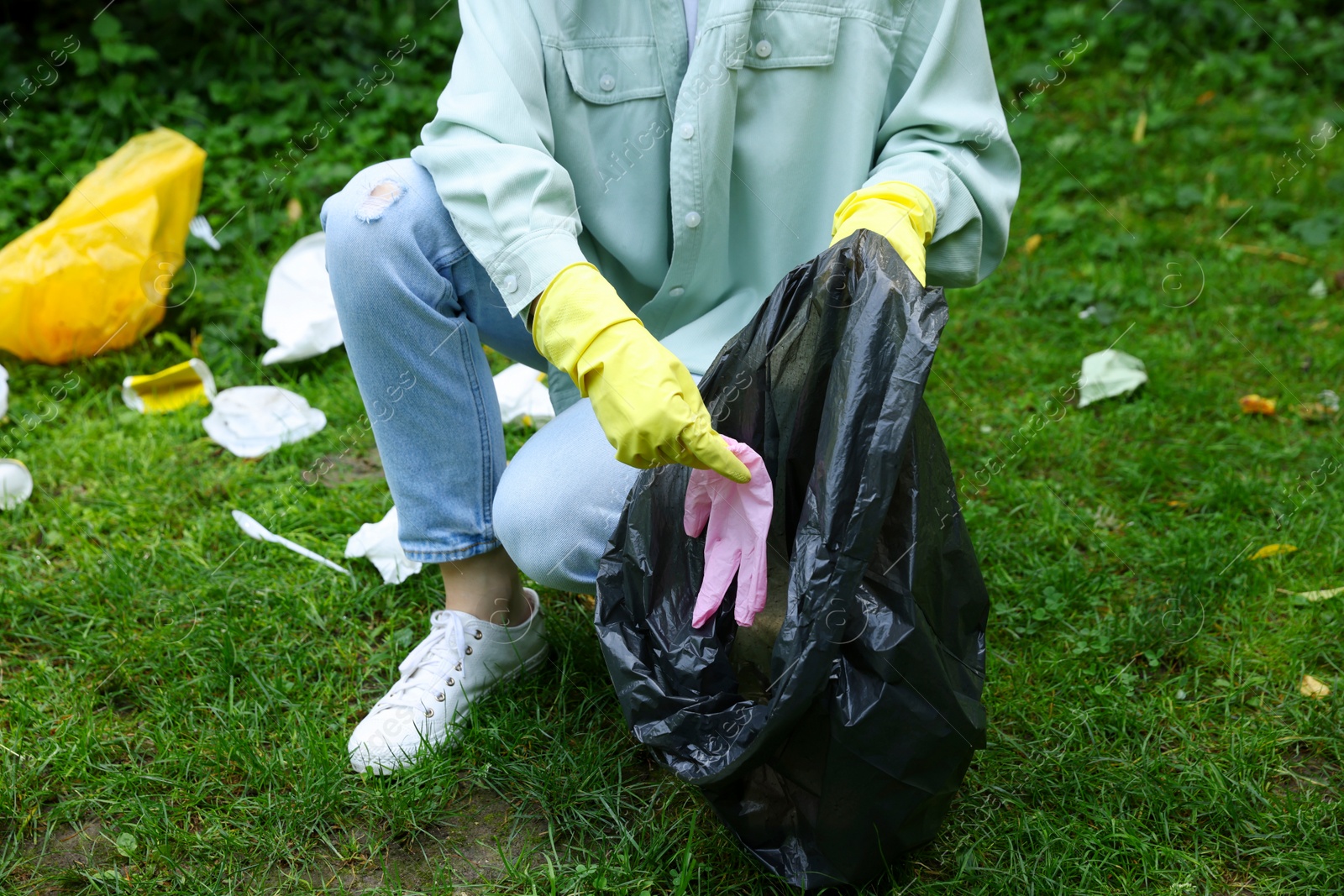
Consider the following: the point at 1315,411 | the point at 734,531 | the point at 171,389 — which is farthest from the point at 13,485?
the point at 1315,411

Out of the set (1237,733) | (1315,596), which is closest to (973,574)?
(1237,733)

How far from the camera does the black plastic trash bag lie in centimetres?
116

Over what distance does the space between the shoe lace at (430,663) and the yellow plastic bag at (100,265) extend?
1.52 meters

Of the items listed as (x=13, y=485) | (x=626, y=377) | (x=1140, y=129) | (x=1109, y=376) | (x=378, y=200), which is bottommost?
(x=1140, y=129)

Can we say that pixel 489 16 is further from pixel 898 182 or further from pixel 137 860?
pixel 137 860

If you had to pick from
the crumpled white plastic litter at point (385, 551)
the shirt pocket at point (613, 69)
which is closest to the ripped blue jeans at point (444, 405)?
the shirt pocket at point (613, 69)

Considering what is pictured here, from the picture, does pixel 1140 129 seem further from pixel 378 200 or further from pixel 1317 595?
pixel 378 200

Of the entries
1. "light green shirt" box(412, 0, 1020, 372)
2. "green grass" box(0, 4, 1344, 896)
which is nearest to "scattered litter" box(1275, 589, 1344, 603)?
"green grass" box(0, 4, 1344, 896)

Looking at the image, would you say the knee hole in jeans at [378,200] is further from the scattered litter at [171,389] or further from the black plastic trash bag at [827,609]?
the scattered litter at [171,389]

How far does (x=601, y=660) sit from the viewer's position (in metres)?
1.74

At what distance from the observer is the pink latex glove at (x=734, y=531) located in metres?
1.27

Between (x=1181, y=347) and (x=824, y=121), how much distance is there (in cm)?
155

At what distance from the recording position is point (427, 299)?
148cm

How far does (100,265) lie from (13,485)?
671mm
